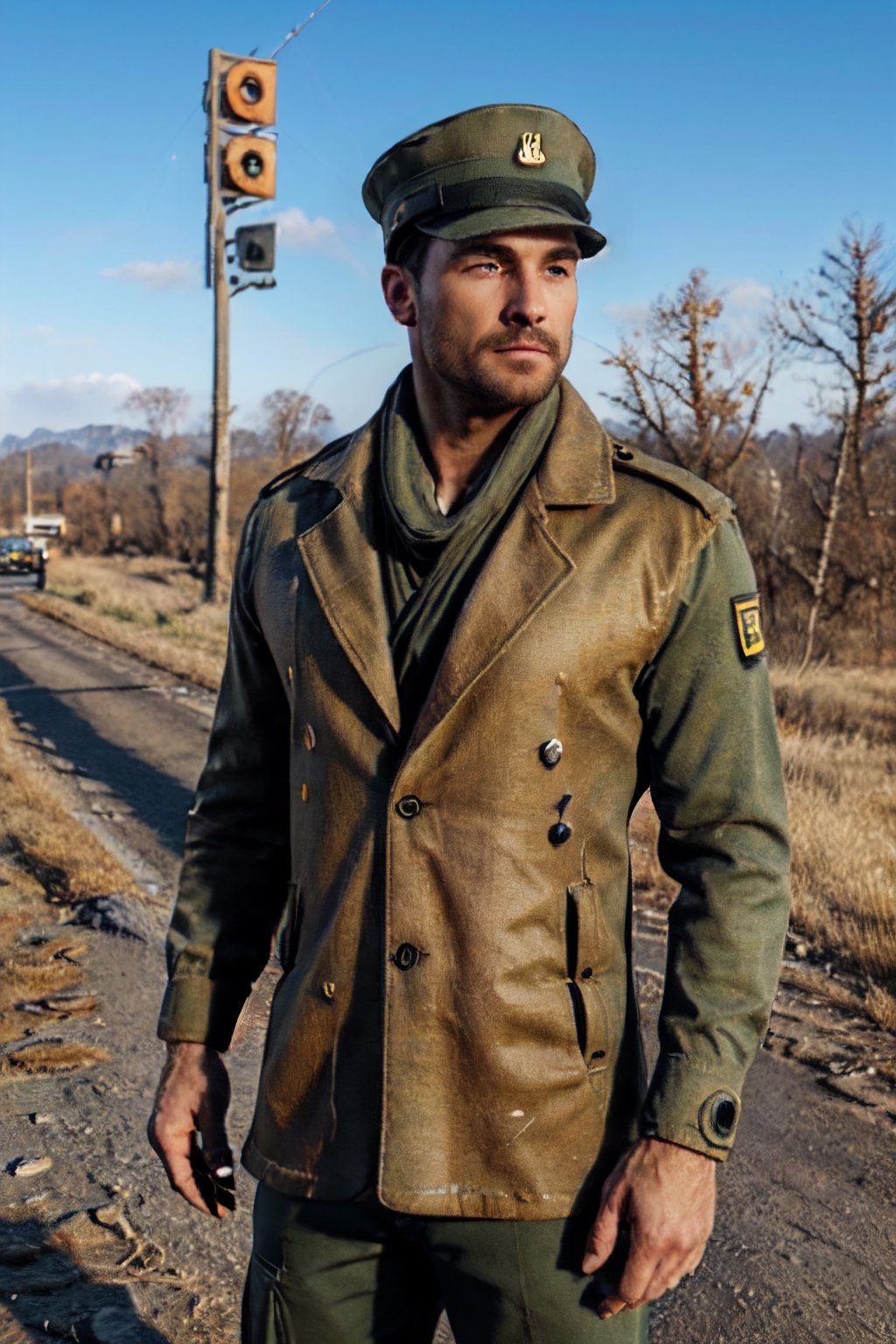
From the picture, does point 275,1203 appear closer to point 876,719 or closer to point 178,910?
point 178,910

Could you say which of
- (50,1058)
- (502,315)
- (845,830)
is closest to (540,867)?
(502,315)

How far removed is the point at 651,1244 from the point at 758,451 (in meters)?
18.9

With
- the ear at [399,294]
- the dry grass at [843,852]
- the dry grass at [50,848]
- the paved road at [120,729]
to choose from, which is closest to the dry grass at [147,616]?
the paved road at [120,729]

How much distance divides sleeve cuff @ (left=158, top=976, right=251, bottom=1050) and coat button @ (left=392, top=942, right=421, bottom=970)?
480mm

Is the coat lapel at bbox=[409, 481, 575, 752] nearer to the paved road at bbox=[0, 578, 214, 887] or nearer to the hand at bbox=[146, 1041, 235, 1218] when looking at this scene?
the hand at bbox=[146, 1041, 235, 1218]

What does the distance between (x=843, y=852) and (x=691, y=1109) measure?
530 centimetres

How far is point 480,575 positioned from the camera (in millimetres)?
1720

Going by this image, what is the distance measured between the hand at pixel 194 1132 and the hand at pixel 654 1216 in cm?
61

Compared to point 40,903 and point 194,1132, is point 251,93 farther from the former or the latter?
point 194,1132

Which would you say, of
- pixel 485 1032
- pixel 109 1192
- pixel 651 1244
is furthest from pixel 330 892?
pixel 109 1192

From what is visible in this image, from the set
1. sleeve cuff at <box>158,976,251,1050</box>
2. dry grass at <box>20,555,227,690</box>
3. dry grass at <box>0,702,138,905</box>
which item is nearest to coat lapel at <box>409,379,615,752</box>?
sleeve cuff at <box>158,976,251,1050</box>

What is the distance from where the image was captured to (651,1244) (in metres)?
1.54

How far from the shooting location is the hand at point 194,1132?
1929 mm

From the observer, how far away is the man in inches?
64.4
